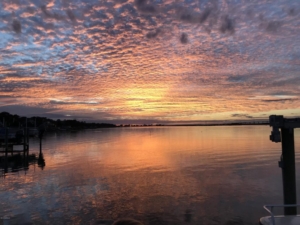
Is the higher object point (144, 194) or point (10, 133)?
point (10, 133)

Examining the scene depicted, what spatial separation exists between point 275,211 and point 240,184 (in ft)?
23.0

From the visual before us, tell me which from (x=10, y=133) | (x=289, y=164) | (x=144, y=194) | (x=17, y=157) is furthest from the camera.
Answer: (x=10, y=133)

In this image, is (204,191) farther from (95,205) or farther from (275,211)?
(95,205)

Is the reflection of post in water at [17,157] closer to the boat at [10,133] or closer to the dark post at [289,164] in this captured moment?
the boat at [10,133]

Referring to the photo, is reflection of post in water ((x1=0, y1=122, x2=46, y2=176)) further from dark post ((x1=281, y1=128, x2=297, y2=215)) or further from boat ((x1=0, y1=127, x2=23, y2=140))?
dark post ((x1=281, y1=128, x2=297, y2=215))

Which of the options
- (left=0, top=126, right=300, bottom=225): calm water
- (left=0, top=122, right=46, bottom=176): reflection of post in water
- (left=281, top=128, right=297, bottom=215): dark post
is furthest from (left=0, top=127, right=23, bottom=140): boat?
(left=281, top=128, right=297, bottom=215): dark post

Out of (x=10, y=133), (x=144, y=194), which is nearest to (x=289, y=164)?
(x=144, y=194)

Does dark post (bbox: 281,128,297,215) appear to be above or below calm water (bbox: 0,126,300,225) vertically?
above

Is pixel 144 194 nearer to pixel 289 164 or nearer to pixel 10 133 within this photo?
pixel 289 164

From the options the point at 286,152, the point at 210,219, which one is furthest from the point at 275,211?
the point at 286,152

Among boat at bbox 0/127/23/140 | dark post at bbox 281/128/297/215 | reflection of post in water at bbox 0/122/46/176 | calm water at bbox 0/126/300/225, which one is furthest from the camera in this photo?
boat at bbox 0/127/23/140

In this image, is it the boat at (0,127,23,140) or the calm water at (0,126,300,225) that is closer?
the calm water at (0,126,300,225)

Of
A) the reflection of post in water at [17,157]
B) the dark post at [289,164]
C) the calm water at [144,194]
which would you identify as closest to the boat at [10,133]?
the reflection of post in water at [17,157]

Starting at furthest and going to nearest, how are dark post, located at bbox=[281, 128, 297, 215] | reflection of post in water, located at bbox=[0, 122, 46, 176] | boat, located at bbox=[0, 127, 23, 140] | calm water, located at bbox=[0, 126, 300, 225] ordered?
1. boat, located at bbox=[0, 127, 23, 140]
2. reflection of post in water, located at bbox=[0, 122, 46, 176]
3. calm water, located at bbox=[0, 126, 300, 225]
4. dark post, located at bbox=[281, 128, 297, 215]
